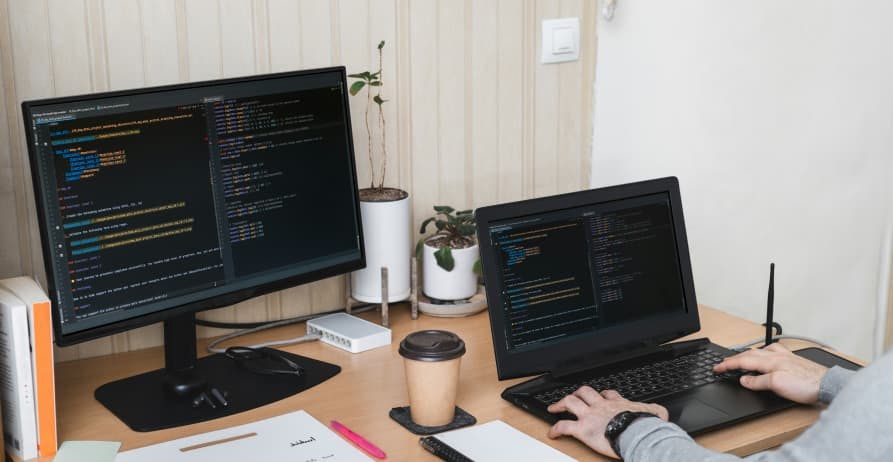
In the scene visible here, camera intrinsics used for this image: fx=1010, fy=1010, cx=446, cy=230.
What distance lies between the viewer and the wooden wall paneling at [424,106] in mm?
1964

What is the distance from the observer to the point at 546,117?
218cm

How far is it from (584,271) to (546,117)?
24.9 inches

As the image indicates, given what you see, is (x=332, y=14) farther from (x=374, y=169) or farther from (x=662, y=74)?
(x=662, y=74)

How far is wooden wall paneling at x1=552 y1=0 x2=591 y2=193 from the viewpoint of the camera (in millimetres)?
2184

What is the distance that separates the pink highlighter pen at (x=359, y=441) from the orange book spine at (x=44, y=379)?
38 centimetres

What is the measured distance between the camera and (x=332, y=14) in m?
1.84

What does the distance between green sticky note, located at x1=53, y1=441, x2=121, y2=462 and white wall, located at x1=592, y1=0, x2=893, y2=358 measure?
4.26ft

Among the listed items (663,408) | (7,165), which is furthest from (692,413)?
(7,165)

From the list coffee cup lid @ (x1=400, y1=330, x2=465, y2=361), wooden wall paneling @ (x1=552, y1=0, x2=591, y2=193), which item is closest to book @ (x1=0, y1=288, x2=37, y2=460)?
coffee cup lid @ (x1=400, y1=330, x2=465, y2=361)

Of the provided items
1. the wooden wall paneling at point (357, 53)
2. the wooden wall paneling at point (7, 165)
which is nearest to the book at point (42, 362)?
the wooden wall paneling at point (7, 165)

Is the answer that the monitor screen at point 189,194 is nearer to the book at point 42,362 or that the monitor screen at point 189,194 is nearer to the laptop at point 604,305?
the book at point 42,362

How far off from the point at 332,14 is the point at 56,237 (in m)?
0.71

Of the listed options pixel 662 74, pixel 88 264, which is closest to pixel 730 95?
pixel 662 74

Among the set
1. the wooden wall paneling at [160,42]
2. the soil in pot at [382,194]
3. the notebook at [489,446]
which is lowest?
the notebook at [489,446]
